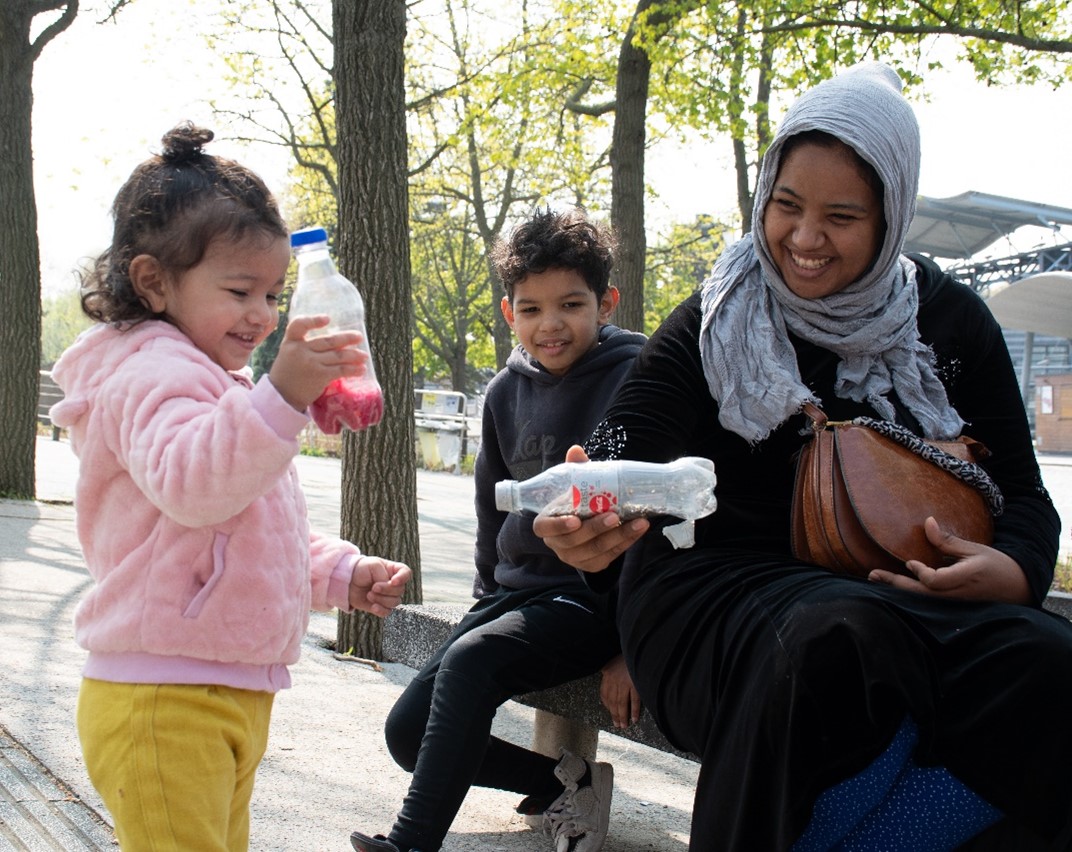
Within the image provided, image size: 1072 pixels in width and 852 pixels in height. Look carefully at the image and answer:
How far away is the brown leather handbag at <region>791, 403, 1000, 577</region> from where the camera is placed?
252 cm

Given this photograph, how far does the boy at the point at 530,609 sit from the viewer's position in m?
2.94

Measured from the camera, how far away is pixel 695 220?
29.5 metres

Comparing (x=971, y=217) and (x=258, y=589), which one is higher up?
(x=971, y=217)

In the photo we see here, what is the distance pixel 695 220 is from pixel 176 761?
28.5 meters

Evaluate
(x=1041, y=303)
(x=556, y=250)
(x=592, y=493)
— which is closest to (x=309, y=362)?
(x=592, y=493)

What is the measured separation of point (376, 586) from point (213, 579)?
47 cm

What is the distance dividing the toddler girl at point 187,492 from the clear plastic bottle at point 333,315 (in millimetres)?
92

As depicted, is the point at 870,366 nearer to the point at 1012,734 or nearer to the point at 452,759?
the point at 1012,734

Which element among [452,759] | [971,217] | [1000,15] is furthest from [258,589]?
[971,217]

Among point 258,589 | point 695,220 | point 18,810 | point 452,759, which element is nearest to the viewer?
point 258,589

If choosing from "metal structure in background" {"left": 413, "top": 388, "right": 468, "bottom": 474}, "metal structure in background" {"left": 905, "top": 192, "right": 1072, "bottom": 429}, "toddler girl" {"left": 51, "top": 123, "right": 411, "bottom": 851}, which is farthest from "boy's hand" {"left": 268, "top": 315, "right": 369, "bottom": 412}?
"metal structure in background" {"left": 413, "top": 388, "right": 468, "bottom": 474}

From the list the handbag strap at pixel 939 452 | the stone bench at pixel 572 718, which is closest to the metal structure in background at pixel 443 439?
the stone bench at pixel 572 718

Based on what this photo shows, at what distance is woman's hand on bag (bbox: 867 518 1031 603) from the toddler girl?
1238 mm

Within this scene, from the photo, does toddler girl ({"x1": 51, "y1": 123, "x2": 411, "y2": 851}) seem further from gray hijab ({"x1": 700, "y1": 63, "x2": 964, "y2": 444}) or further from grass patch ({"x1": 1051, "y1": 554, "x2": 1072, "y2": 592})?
grass patch ({"x1": 1051, "y1": 554, "x2": 1072, "y2": 592})
